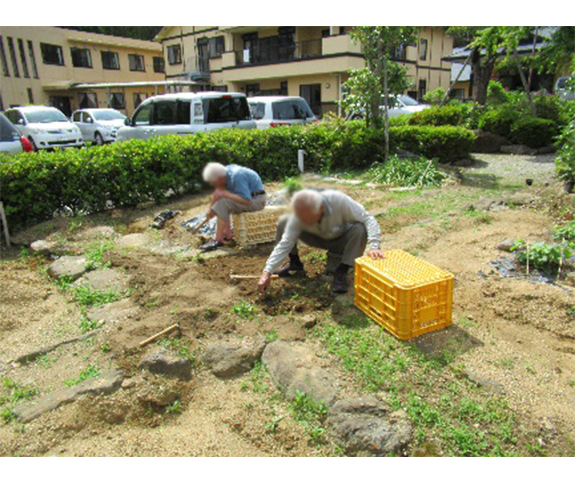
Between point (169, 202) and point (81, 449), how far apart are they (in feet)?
9.04

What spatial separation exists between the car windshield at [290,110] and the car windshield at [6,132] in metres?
6.65

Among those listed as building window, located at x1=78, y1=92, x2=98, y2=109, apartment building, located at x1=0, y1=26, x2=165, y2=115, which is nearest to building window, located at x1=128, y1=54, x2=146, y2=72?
apartment building, located at x1=0, y1=26, x2=165, y2=115

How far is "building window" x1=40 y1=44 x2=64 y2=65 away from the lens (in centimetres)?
2734

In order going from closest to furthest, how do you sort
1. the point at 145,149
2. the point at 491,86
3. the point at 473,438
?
the point at 473,438
the point at 145,149
the point at 491,86

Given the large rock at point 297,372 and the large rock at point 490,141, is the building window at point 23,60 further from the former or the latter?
the large rock at point 297,372

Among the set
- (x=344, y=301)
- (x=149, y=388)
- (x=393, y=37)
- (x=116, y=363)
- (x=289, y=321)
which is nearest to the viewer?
(x=149, y=388)

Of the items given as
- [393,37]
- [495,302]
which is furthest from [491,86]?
[495,302]

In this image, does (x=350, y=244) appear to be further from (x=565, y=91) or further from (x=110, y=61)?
(x=110, y=61)

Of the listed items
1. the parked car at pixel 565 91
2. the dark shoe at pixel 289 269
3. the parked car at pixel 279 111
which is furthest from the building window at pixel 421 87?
the dark shoe at pixel 289 269

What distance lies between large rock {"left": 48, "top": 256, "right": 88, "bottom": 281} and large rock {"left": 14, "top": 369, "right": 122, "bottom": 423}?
213 centimetres

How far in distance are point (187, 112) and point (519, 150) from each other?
1219 cm

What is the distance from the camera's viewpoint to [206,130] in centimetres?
268

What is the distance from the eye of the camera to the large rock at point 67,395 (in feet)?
9.70

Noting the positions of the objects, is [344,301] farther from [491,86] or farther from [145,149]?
[491,86]
